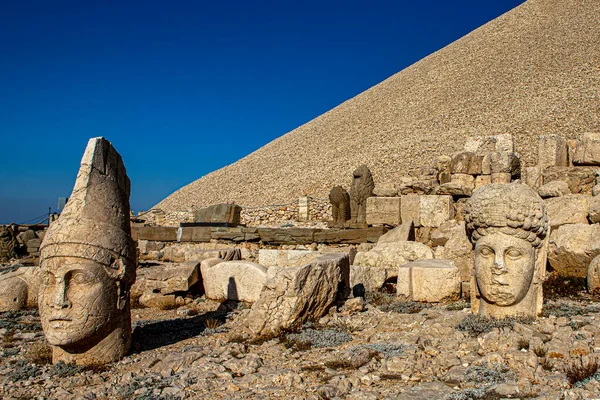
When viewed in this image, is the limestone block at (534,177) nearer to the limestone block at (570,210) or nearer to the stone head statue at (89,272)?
the limestone block at (570,210)

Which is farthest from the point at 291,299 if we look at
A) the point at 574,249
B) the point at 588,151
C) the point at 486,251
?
the point at 588,151

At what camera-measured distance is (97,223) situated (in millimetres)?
4891

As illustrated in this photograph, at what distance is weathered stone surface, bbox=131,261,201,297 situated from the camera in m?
8.01

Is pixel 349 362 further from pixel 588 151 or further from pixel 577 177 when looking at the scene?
pixel 588 151

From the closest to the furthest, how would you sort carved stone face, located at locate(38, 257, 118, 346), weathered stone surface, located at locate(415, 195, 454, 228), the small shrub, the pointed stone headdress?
the small shrub → carved stone face, located at locate(38, 257, 118, 346) → the pointed stone headdress → weathered stone surface, located at locate(415, 195, 454, 228)

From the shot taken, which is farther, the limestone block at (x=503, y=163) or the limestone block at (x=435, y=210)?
the limestone block at (x=503, y=163)

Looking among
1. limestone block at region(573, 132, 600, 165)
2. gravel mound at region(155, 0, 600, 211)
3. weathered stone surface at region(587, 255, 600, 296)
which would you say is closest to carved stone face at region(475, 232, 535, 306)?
weathered stone surface at region(587, 255, 600, 296)

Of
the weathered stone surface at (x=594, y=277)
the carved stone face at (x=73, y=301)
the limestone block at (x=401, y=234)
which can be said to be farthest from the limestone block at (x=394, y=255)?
the carved stone face at (x=73, y=301)

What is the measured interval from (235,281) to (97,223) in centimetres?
323

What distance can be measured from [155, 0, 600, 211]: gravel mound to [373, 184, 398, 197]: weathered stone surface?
1680cm

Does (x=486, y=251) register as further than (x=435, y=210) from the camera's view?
No

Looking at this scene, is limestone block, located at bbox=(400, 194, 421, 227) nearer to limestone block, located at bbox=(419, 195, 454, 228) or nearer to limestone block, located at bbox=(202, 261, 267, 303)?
limestone block, located at bbox=(419, 195, 454, 228)

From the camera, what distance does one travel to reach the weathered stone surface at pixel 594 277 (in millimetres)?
6730

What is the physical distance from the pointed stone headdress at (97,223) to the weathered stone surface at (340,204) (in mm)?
11429
